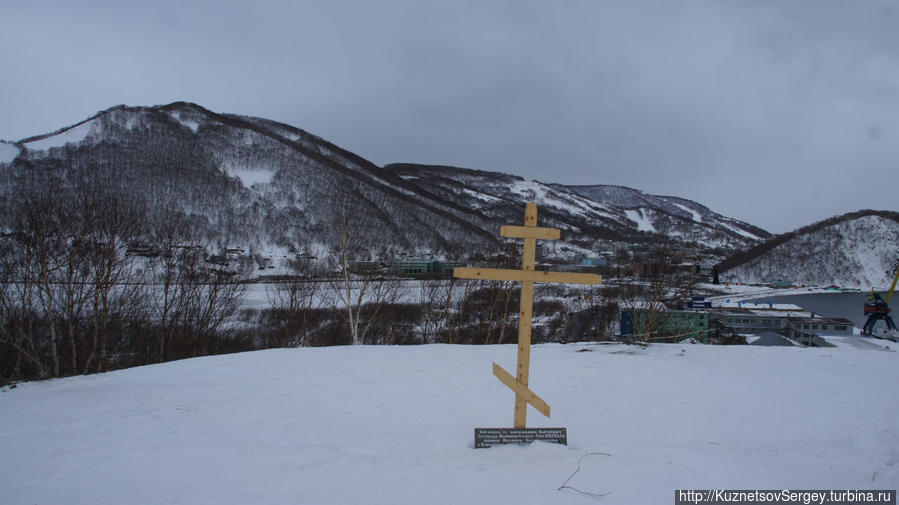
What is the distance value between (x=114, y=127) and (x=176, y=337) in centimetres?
10245

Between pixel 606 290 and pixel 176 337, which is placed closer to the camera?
pixel 176 337

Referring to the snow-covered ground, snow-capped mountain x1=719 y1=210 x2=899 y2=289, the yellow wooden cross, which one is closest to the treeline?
the snow-covered ground

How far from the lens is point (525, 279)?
13.8 ft

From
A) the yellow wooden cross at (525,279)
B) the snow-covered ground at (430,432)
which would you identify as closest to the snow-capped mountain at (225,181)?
the snow-covered ground at (430,432)

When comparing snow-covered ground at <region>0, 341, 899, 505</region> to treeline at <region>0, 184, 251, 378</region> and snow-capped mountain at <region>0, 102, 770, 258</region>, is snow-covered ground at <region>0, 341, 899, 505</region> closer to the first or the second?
treeline at <region>0, 184, 251, 378</region>

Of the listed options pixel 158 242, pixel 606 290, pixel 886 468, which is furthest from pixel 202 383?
pixel 606 290

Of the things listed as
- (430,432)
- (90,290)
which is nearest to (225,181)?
(90,290)

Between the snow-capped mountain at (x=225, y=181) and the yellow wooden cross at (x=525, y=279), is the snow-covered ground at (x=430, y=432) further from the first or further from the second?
the snow-capped mountain at (x=225, y=181)

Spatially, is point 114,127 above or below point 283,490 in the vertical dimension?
above

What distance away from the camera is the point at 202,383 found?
662 centimetres

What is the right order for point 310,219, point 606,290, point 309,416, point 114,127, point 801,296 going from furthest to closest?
point 114,127
point 310,219
point 801,296
point 606,290
point 309,416

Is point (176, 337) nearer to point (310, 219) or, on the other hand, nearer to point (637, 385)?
point (637, 385)

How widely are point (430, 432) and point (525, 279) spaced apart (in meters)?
2.20

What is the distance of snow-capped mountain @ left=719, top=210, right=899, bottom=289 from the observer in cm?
8444
